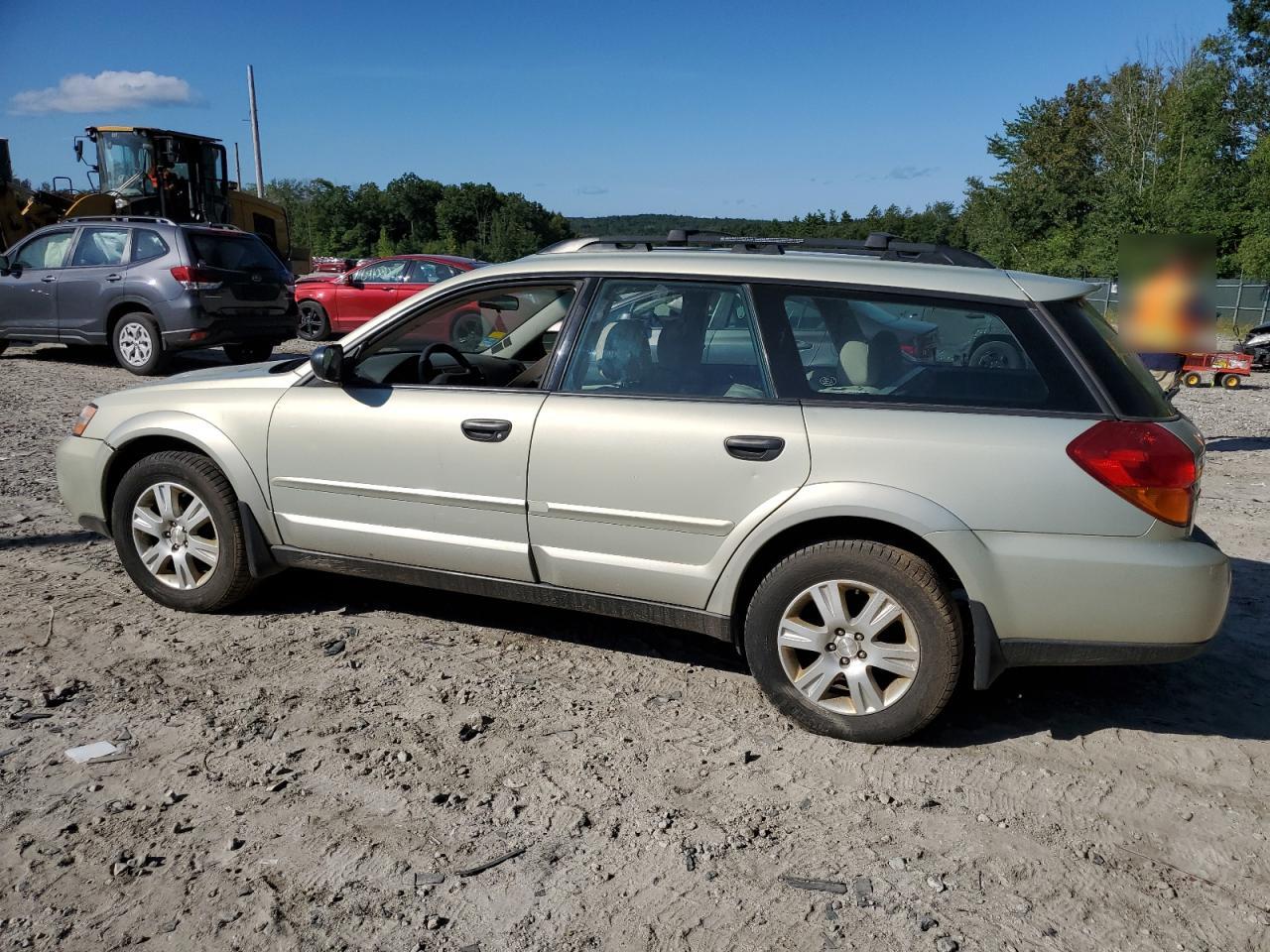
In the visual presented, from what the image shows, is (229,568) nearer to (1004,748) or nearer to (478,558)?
(478,558)

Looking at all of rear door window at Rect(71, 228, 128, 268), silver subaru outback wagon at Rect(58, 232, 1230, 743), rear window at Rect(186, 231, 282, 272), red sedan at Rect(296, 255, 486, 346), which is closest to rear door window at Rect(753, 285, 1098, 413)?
silver subaru outback wagon at Rect(58, 232, 1230, 743)

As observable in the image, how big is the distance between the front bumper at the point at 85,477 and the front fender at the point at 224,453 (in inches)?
Answer: 13.4

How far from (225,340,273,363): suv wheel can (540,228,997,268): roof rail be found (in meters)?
9.97

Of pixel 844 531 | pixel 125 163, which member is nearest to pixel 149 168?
pixel 125 163

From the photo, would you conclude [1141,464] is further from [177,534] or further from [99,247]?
[99,247]

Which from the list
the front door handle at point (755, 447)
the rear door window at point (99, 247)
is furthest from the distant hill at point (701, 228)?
the rear door window at point (99, 247)

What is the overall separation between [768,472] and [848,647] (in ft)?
2.21

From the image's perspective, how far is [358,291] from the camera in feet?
59.9

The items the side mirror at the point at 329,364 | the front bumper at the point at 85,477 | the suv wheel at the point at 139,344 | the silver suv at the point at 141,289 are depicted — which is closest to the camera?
the side mirror at the point at 329,364

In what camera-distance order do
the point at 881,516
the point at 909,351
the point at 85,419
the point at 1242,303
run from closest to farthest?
the point at 881,516 → the point at 909,351 → the point at 85,419 → the point at 1242,303

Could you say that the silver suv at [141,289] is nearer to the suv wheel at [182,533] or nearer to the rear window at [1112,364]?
the suv wheel at [182,533]

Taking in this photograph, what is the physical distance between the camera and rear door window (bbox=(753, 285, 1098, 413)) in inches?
138

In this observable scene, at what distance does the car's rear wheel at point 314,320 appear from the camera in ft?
60.4

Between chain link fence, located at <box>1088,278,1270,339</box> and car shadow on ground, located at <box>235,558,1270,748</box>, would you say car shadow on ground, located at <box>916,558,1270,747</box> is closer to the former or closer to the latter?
car shadow on ground, located at <box>235,558,1270,748</box>
